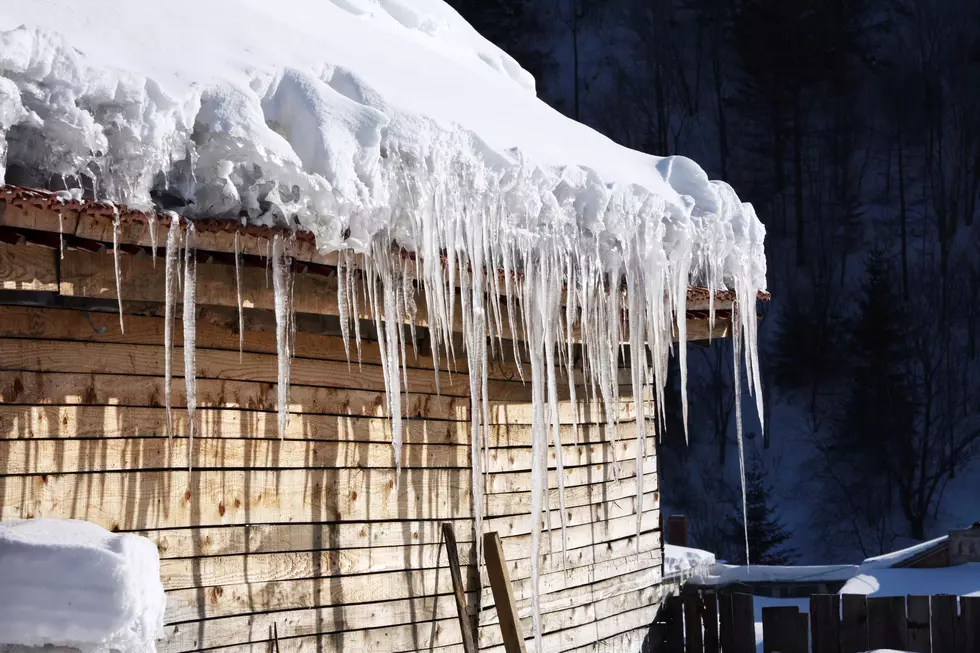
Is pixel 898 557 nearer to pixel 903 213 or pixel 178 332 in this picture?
pixel 178 332

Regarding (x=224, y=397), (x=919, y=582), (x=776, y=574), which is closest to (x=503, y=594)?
(x=224, y=397)

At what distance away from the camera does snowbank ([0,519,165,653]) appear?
10.1 ft

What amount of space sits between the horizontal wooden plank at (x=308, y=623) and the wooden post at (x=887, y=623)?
417cm

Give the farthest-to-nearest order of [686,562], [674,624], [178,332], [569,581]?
[686,562] < [674,624] < [569,581] < [178,332]

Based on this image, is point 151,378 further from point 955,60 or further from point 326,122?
point 955,60

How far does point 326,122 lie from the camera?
366cm

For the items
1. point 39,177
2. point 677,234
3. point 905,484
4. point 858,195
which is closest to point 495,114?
point 677,234

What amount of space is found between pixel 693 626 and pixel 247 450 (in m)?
5.42

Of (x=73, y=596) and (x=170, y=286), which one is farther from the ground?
(x=170, y=286)

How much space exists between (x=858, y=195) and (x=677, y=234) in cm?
2872

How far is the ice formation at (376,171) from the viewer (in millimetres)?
3256

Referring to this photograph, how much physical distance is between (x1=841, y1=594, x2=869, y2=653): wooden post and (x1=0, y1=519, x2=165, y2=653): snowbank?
636cm

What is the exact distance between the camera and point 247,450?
448 cm

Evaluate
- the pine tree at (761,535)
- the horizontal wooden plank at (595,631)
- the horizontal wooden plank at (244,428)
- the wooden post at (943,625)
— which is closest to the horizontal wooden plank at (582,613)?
the horizontal wooden plank at (595,631)
